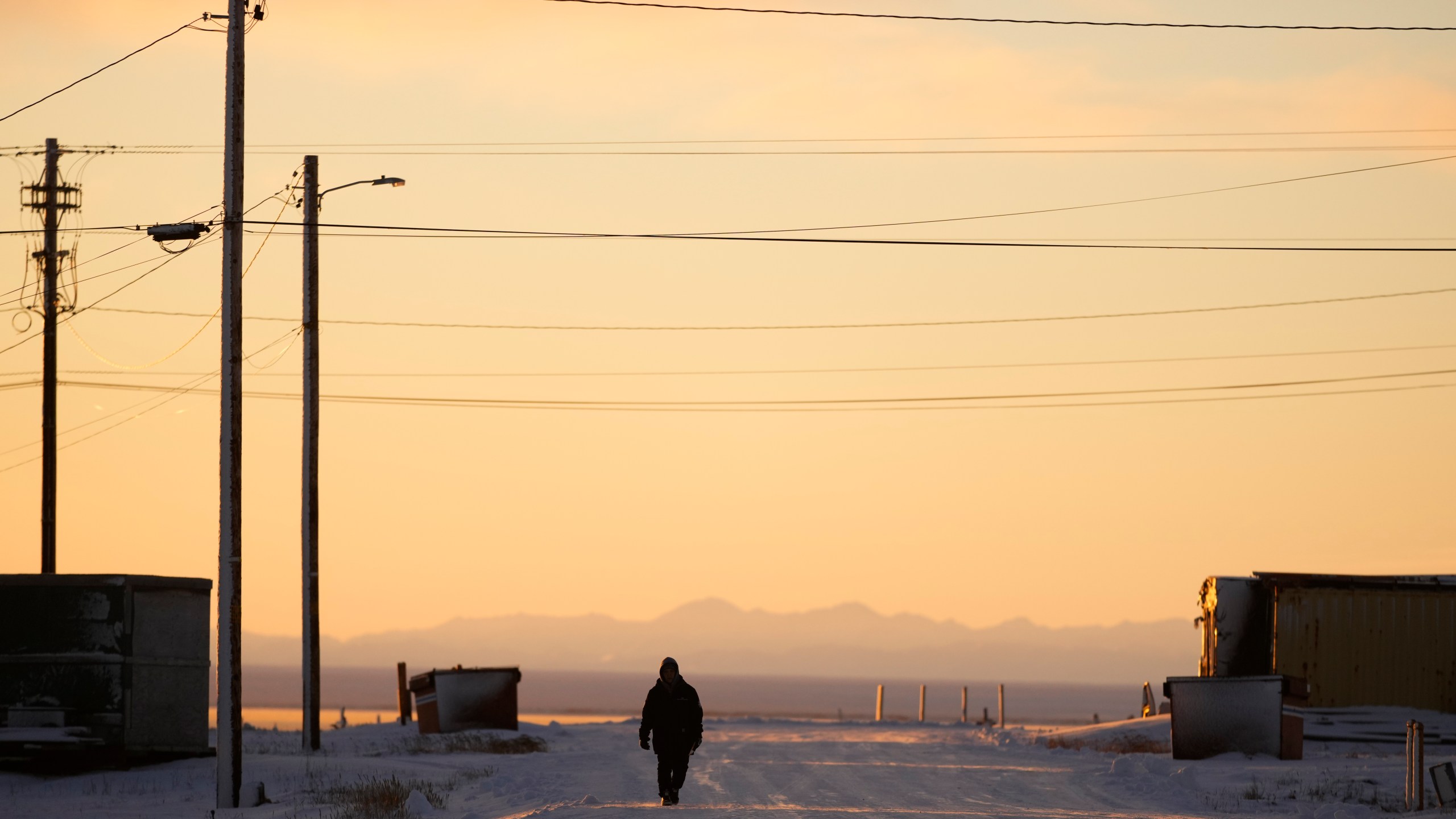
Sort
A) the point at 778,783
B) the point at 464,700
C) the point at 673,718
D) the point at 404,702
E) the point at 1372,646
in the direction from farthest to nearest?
1. the point at 404,702
2. the point at 464,700
3. the point at 1372,646
4. the point at 778,783
5. the point at 673,718

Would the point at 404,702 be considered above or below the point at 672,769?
below

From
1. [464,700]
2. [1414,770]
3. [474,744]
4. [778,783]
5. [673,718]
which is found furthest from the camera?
[464,700]

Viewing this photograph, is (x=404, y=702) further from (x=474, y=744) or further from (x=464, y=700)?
(x=474, y=744)

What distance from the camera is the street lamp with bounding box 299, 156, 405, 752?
3312cm

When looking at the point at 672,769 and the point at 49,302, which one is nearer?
the point at 672,769

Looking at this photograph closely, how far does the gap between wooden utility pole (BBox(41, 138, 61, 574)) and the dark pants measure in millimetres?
20808

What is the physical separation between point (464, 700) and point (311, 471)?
26.3 feet

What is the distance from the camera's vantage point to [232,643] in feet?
77.6

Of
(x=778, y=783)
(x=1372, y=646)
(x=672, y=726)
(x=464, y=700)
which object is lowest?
(x=464, y=700)

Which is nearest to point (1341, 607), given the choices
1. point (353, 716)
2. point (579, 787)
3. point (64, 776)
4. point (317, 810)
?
point (579, 787)

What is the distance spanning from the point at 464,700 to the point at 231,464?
16.1 meters

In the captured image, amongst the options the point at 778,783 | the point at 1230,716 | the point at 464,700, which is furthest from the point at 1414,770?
the point at 464,700

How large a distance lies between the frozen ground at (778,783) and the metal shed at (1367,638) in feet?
4.25

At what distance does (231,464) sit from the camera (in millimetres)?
23781
